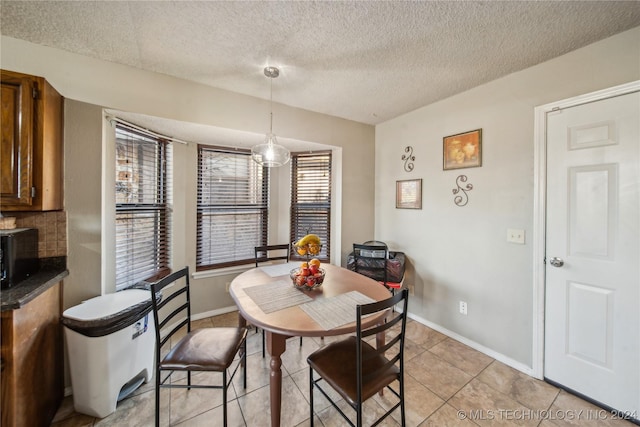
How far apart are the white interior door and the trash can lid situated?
3.17 meters

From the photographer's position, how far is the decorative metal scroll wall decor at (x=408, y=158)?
9.38ft

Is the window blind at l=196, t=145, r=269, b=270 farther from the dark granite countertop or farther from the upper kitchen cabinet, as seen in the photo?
the upper kitchen cabinet

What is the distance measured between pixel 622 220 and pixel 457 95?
163cm

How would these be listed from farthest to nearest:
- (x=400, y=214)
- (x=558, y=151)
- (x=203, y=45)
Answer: (x=400, y=214)
(x=558, y=151)
(x=203, y=45)

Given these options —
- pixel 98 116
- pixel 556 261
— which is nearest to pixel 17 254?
pixel 98 116

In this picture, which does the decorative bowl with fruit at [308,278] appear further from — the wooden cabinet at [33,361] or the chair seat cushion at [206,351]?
the wooden cabinet at [33,361]

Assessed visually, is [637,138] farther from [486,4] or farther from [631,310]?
[486,4]

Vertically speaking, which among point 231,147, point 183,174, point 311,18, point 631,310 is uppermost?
→ point 311,18

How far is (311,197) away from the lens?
3.37 meters

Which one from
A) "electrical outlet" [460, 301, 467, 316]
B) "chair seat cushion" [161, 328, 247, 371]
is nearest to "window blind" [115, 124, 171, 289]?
"chair seat cushion" [161, 328, 247, 371]

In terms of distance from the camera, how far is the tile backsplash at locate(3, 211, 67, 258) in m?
1.63

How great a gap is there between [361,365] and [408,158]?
2389 mm

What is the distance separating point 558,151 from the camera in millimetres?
1813

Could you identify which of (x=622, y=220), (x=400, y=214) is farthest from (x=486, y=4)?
(x=400, y=214)
